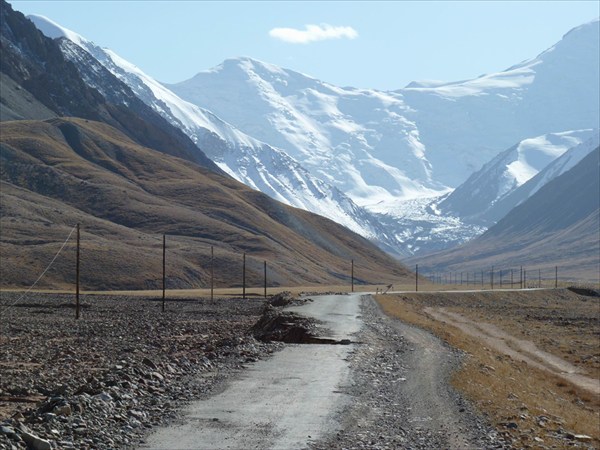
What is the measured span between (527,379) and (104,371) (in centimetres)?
2066

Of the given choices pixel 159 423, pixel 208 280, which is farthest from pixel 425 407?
pixel 208 280

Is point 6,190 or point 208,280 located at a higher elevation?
point 6,190

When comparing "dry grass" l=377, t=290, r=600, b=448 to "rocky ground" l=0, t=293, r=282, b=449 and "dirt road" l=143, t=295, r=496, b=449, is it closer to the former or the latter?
"dirt road" l=143, t=295, r=496, b=449

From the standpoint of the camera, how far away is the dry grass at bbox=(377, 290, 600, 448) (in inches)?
957

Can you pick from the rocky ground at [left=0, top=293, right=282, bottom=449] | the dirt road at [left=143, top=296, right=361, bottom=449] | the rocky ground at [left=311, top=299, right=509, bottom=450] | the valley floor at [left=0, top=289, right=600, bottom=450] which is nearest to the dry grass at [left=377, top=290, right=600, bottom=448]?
the valley floor at [left=0, top=289, right=600, bottom=450]

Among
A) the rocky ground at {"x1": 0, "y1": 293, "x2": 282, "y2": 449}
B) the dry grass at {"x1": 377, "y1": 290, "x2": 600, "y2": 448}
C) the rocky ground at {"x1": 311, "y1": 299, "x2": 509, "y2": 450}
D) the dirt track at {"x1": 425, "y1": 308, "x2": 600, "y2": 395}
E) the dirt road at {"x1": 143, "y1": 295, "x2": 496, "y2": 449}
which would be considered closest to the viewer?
the rocky ground at {"x1": 0, "y1": 293, "x2": 282, "y2": 449}

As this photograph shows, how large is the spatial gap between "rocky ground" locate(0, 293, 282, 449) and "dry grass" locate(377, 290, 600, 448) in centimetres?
694

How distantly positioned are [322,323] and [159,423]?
31.1 m

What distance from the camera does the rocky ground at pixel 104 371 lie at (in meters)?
19.2

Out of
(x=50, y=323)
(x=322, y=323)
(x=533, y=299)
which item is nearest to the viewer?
(x=322, y=323)

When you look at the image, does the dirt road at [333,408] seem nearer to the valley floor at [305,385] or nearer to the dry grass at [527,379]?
the valley floor at [305,385]

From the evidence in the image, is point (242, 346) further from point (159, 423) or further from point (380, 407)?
point (159, 423)

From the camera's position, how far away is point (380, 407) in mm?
24016

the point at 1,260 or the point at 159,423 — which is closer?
the point at 159,423
